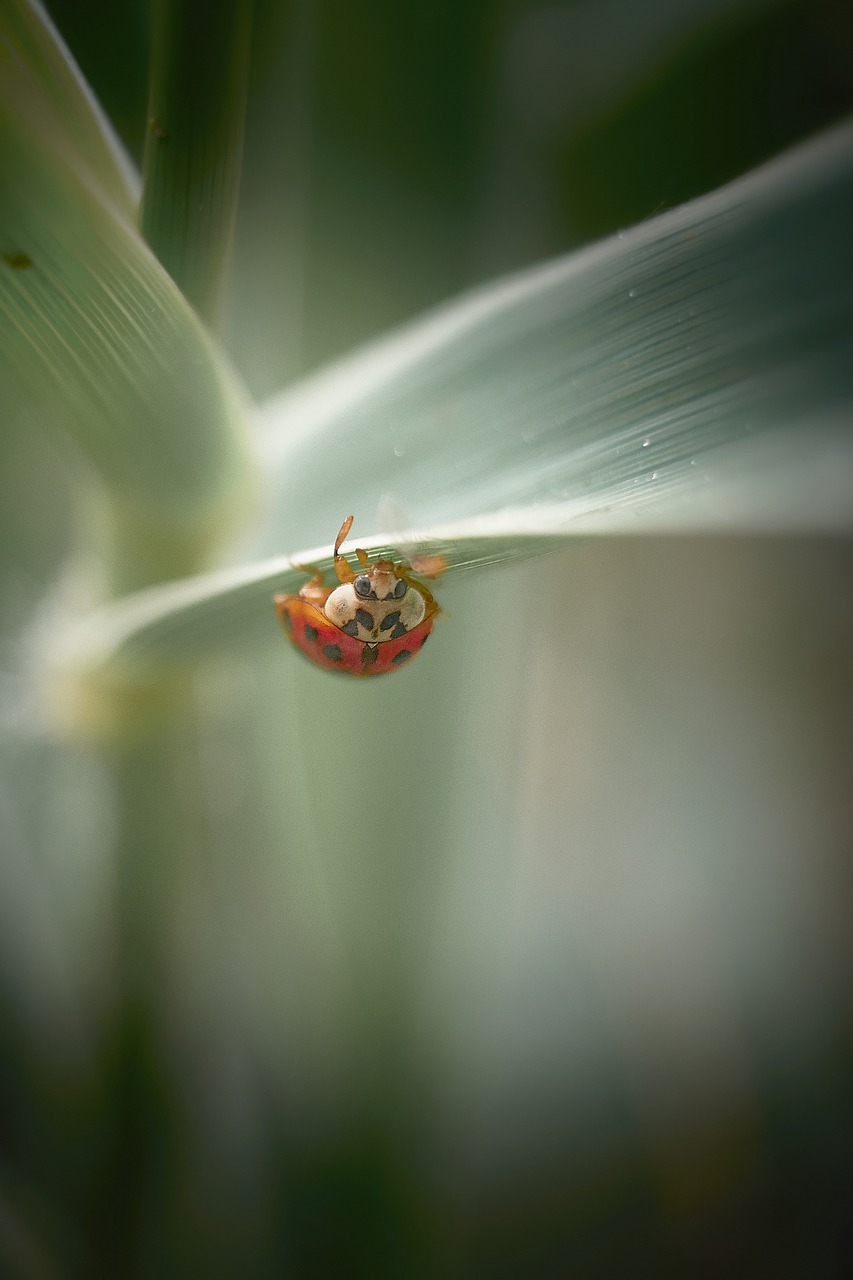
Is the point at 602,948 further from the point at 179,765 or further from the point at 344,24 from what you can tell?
the point at 344,24

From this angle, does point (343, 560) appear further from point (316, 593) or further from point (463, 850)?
point (463, 850)

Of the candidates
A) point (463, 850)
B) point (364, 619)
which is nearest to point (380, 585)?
point (364, 619)

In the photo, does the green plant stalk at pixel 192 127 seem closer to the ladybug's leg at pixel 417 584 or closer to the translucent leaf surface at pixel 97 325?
the translucent leaf surface at pixel 97 325

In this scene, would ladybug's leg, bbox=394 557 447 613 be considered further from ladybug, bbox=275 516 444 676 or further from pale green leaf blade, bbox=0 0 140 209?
pale green leaf blade, bbox=0 0 140 209

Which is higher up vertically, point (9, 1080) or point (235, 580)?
point (235, 580)

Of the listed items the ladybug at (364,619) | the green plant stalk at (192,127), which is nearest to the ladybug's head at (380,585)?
the ladybug at (364,619)

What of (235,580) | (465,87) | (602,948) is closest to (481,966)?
(602,948)
